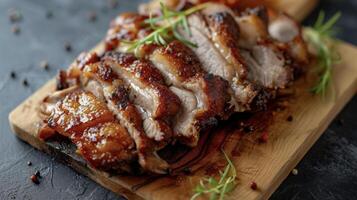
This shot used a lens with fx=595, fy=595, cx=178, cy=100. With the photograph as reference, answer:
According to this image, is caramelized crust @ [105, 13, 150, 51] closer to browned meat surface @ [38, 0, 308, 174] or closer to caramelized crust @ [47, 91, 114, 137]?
browned meat surface @ [38, 0, 308, 174]

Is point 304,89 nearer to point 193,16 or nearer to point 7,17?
point 193,16

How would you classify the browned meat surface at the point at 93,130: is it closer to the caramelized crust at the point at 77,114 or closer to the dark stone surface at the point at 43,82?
the caramelized crust at the point at 77,114

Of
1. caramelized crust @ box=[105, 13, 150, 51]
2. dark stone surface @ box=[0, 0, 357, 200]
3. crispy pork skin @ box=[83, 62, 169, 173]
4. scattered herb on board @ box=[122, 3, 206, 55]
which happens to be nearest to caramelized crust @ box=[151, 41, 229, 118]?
scattered herb on board @ box=[122, 3, 206, 55]

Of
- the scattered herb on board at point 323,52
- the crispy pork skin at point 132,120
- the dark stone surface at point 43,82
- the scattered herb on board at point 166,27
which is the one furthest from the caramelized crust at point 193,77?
the scattered herb on board at point 323,52

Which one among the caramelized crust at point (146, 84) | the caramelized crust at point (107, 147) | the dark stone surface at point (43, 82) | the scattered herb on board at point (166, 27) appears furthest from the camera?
the scattered herb on board at point (166, 27)

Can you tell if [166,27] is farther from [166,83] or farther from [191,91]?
[191,91]

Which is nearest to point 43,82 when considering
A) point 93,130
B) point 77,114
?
point 77,114

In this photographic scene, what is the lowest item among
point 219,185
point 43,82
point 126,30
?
point 219,185
